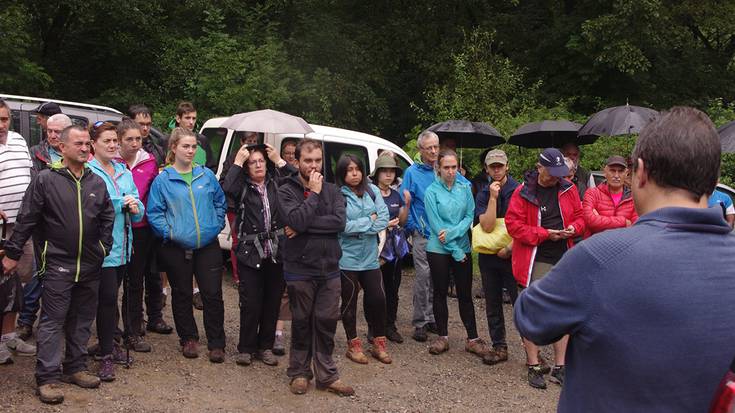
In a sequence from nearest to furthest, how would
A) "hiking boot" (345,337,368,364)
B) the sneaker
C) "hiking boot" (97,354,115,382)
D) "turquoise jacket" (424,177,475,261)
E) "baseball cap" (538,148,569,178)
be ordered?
"hiking boot" (97,354,115,382) < "baseball cap" (538,148,569,178) < "hiking boot" (345,337,368,364) < "turquoise jacket" (424,177,475,261) < the sneaker

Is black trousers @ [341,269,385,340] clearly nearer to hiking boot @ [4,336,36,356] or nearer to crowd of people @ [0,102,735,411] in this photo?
crowd of people @ [0,102,735,411]

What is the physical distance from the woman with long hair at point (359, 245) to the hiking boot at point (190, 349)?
4.20ft

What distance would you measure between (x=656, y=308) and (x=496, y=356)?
5.13m

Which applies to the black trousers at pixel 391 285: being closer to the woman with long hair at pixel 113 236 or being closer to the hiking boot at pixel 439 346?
the hiking boot at pixel 439 346

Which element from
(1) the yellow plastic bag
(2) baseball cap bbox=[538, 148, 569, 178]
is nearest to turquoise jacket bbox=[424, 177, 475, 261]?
(1) the yellow plastic bag

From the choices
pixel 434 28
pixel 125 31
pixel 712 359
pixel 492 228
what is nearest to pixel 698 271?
pixel 712 359

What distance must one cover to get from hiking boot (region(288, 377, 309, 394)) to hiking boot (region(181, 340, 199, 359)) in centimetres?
108

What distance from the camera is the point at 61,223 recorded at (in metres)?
5.48

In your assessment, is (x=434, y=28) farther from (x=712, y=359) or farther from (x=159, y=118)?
(x=712, y=359)

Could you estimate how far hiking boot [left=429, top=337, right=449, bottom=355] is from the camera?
7184mm

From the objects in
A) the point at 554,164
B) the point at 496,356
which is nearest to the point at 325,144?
the point at 496,356

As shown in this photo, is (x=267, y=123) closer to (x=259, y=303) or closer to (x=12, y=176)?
(x=259, y=303)

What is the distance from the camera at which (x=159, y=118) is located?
16.1m

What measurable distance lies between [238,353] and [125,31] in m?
13.9
